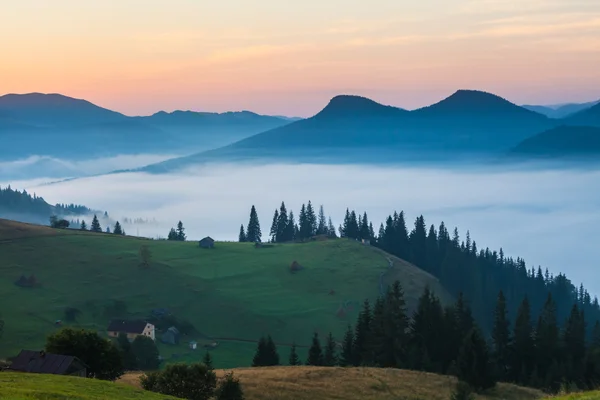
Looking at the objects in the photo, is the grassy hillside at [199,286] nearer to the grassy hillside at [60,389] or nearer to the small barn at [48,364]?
the small barn at [48,364]

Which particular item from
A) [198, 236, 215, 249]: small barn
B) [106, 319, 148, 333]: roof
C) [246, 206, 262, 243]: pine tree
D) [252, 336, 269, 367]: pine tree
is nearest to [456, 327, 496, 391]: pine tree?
[252, 336, 269, 367]: pine tree

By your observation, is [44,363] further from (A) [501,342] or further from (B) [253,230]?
(B) [253,230]

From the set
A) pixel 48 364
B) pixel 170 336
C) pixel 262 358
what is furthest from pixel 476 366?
pixel 170 336

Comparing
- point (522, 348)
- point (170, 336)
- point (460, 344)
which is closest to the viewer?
point (460, 344)

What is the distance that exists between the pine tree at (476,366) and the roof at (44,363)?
1105 inches

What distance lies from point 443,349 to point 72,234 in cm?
10811

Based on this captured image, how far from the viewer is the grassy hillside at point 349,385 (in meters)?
43.0

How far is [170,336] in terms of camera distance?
103 metres

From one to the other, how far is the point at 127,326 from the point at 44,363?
59845 millimetres

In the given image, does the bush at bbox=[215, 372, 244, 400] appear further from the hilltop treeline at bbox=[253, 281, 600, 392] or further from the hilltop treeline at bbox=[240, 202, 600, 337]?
the hilltop treeline at bbox=[240, 202, 600, 337]

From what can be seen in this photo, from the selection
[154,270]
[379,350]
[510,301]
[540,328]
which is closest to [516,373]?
[540,328]

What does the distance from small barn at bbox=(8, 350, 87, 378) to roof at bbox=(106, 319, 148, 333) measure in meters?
55.5

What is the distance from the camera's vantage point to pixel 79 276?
126 meters

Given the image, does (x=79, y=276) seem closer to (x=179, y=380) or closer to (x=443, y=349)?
(x=443, y=349)
